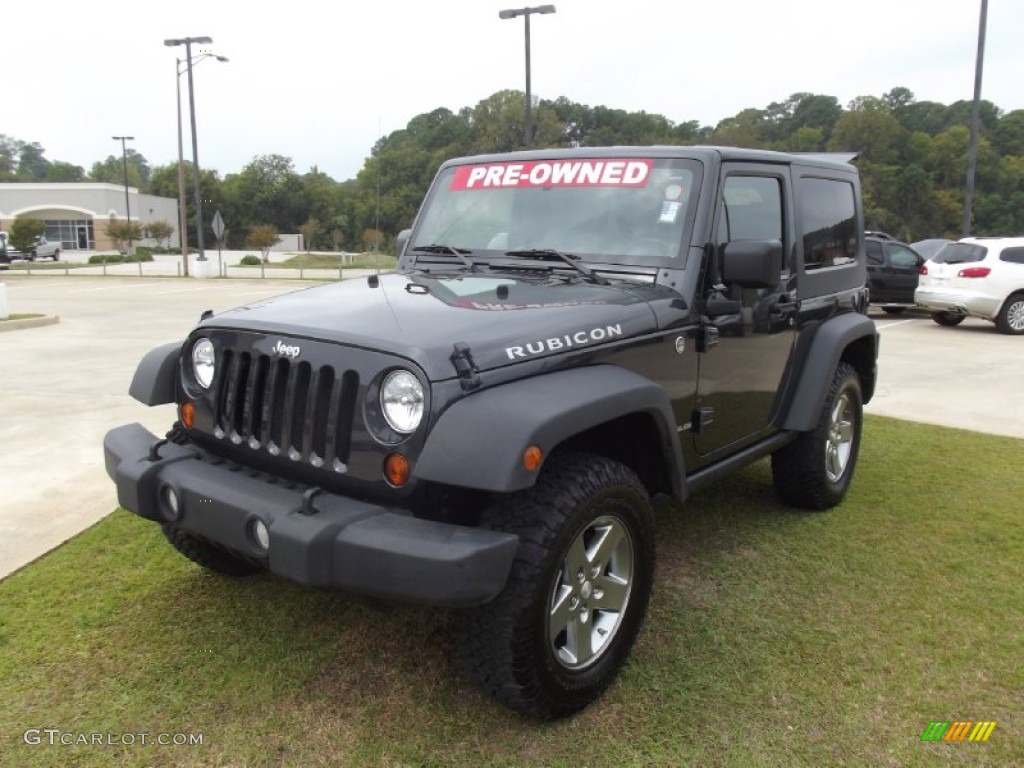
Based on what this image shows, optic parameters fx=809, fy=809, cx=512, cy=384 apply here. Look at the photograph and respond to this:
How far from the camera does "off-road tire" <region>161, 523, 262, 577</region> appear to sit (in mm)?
3388

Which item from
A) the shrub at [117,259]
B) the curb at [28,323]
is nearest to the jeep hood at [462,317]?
the curb at [28,323]

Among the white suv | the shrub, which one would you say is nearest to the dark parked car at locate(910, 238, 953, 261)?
the white suv

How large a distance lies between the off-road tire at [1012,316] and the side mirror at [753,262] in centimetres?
1215

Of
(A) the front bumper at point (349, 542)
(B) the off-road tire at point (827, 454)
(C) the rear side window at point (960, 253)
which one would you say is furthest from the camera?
(C) the rear side window at point (960, 253)

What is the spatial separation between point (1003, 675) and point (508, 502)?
6.60 feet

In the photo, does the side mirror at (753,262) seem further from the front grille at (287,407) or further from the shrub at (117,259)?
the shrub at (117,259)

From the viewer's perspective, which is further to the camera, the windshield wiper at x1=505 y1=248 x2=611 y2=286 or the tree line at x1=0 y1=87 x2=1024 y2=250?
the tree line at x1=0 y1=87 x2=1024 y2=250

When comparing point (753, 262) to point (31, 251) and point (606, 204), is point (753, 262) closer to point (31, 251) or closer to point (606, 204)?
point (606, 204)

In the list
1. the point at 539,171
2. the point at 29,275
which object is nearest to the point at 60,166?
the point at 29,275

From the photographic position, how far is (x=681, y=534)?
14.2ft

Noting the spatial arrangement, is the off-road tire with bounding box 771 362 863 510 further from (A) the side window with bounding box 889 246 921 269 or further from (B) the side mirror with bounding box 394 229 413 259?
(A) the side window with bounding box 889 246 921 269

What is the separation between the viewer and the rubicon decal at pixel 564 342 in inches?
103

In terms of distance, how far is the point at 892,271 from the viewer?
15.2m

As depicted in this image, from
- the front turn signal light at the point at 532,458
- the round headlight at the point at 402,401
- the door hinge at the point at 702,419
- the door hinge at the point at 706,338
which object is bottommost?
the door hinge at the point at 702,419
